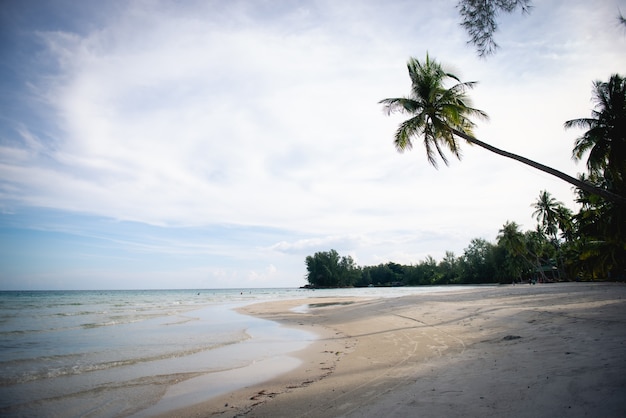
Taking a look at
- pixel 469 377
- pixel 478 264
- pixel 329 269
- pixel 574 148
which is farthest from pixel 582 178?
pixel 329 269

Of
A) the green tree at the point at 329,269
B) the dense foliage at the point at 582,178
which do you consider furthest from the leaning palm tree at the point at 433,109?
the green tree at the point at 329,269

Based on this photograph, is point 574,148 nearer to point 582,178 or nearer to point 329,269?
point 582,178

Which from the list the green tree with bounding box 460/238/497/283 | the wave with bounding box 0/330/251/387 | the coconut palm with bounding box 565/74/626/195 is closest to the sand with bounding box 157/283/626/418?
the wave with bounding box 0/330/251/387

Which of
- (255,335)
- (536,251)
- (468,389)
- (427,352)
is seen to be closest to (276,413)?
(468,389)

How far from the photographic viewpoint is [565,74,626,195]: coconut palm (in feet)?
55.3

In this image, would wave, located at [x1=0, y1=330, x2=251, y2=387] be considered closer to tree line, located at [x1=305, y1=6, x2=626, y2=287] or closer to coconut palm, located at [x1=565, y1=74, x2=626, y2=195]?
tree line, located at [x1=305, y1=6, x2=626, y2=287]

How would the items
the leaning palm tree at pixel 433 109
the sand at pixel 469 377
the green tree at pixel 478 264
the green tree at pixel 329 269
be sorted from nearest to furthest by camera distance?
the sand at pixel 469 377
the leaning palm tree at pixel 433 109
the green tree at pixel 478 264
the green tree at pixel 329 269

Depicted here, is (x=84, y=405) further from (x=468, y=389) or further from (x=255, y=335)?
(x=255, y=335)

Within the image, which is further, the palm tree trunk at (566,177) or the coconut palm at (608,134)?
the coconut palm at (608,134)

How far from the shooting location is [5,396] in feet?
20.7

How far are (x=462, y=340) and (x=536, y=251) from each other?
59531 mm

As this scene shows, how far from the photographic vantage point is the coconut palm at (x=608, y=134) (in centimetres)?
1684

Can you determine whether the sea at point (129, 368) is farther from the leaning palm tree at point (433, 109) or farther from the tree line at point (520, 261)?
the tree line at point (520, 261)

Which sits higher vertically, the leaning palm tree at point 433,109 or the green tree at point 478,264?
the leaning palm tree at point 433,109
